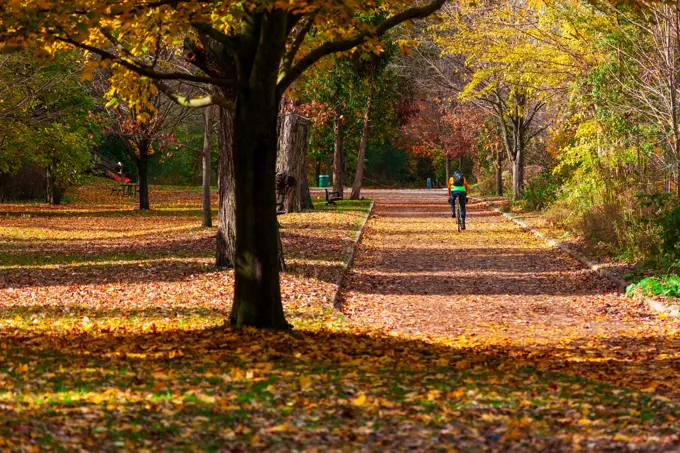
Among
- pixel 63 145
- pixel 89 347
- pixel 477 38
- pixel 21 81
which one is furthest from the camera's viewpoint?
pixel 63 145

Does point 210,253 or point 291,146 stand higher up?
point 291,146

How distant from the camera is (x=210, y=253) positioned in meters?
19.0

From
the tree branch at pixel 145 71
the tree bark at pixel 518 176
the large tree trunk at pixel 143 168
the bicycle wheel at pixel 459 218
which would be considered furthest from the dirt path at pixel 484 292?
the large tree trunk at pixel 143 168

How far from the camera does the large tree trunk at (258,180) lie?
33.0 ft

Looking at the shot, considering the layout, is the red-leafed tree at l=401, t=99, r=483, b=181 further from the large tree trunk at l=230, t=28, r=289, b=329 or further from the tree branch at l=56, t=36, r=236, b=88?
the tree branch at l=56, t=36, r=236, b=88

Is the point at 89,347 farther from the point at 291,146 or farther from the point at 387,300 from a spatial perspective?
the point at 291,146

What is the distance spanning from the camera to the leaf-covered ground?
6.30m

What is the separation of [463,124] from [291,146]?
89.9 feet

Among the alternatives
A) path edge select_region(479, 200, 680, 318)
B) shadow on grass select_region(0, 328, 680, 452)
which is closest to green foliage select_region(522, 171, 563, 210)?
path edge select_region(479, 200, 680, 318)

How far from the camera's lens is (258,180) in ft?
33.2

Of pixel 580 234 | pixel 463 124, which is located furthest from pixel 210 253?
pixel 463 124

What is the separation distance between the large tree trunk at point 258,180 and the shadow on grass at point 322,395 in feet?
1.66

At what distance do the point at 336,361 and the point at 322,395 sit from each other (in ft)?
→ 4.78

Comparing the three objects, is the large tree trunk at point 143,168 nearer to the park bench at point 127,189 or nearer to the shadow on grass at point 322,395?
the park bench at point 127,189
